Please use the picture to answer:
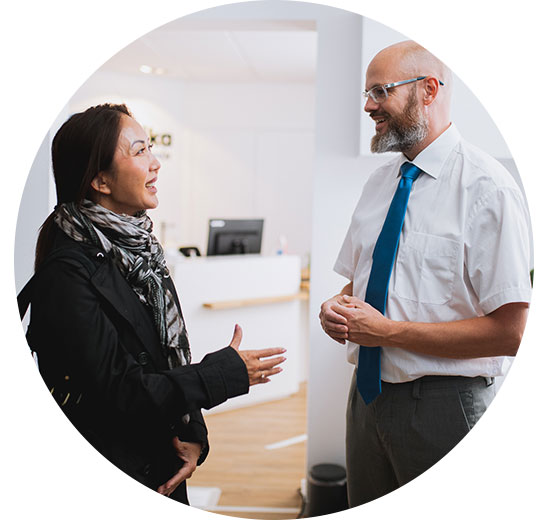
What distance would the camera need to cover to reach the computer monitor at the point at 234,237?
9.73 ft

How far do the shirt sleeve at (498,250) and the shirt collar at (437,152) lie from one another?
12cm

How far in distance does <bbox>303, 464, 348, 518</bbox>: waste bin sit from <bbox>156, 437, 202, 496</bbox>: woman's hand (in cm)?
51

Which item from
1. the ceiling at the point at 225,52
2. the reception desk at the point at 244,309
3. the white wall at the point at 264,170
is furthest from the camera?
the white wall at the point at 264,170

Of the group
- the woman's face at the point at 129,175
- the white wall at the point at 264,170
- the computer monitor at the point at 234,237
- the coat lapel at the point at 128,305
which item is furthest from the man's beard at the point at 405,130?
the white wall at the point at 264,170

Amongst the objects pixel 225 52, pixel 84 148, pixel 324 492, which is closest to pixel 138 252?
pixel 84 148

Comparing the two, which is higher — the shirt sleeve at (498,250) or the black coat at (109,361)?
the shirt sleeve at (498,250)

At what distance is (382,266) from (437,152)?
242mm

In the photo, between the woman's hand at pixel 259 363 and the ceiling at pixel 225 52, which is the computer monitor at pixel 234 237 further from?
the woman's hand at pixel 259 363

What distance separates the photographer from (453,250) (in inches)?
41.8

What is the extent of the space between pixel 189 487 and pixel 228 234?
189cm

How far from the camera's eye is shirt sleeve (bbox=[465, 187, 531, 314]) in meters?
1.03

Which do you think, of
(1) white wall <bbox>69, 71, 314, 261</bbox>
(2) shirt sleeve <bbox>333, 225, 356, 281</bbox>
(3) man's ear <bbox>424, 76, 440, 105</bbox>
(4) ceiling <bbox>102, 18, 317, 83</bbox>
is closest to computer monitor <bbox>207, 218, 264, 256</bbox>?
(4) ceiling <bbox>102, 18, 317, 83</bbox>

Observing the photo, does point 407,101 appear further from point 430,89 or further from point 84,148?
point 84,148

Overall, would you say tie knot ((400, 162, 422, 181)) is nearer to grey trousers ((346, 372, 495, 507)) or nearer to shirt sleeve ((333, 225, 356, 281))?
shirt sleeve ((333, 225, 356, 281))
